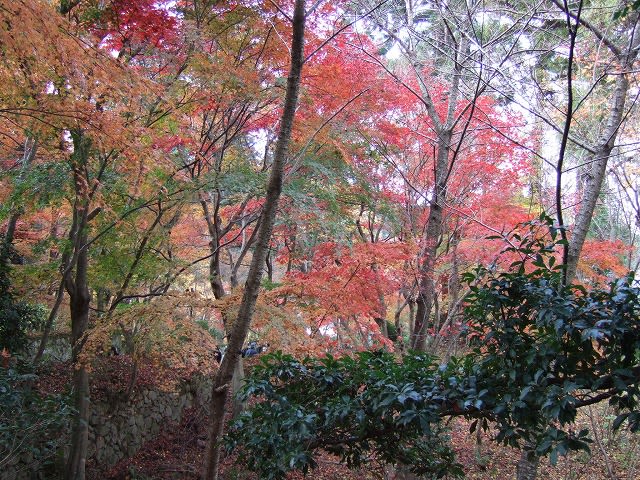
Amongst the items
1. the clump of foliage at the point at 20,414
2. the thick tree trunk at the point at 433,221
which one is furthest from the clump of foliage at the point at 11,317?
the thick tree trunk at the point at 433,221

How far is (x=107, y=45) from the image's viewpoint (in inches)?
206

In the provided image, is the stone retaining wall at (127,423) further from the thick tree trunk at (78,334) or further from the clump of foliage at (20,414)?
the clump of foliage at (20,414)

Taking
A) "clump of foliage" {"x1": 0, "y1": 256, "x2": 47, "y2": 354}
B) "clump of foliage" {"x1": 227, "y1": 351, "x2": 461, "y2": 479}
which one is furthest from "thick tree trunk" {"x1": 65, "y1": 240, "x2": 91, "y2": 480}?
"clump of foliage" {"x1": 227, "y1": 351, "x2": 461, "y2": 479}

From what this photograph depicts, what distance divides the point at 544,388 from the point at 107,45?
5.65 metres

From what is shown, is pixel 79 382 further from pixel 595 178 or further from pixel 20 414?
pixel 595 178

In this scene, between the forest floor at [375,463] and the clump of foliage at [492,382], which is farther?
the forest floor at [375,463]

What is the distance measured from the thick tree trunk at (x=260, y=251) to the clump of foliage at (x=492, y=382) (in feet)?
1.22

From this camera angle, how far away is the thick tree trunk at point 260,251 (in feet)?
9.55

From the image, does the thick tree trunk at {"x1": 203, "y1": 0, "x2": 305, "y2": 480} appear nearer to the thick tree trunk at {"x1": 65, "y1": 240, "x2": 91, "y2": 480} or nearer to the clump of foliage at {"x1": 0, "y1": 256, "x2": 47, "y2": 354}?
the thick tree trunk at {"x1": 65, "y1": 240, "x2": 91, "y2": 480}

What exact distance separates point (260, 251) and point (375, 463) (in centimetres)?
598

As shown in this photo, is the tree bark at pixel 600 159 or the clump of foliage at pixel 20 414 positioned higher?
the tree bark at pixel 600 159

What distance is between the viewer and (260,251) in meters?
3.10

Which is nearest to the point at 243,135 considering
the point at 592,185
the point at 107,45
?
the point at 107,45

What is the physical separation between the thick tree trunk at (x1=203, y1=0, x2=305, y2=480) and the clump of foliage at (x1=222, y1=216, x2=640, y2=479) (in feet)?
1.22
